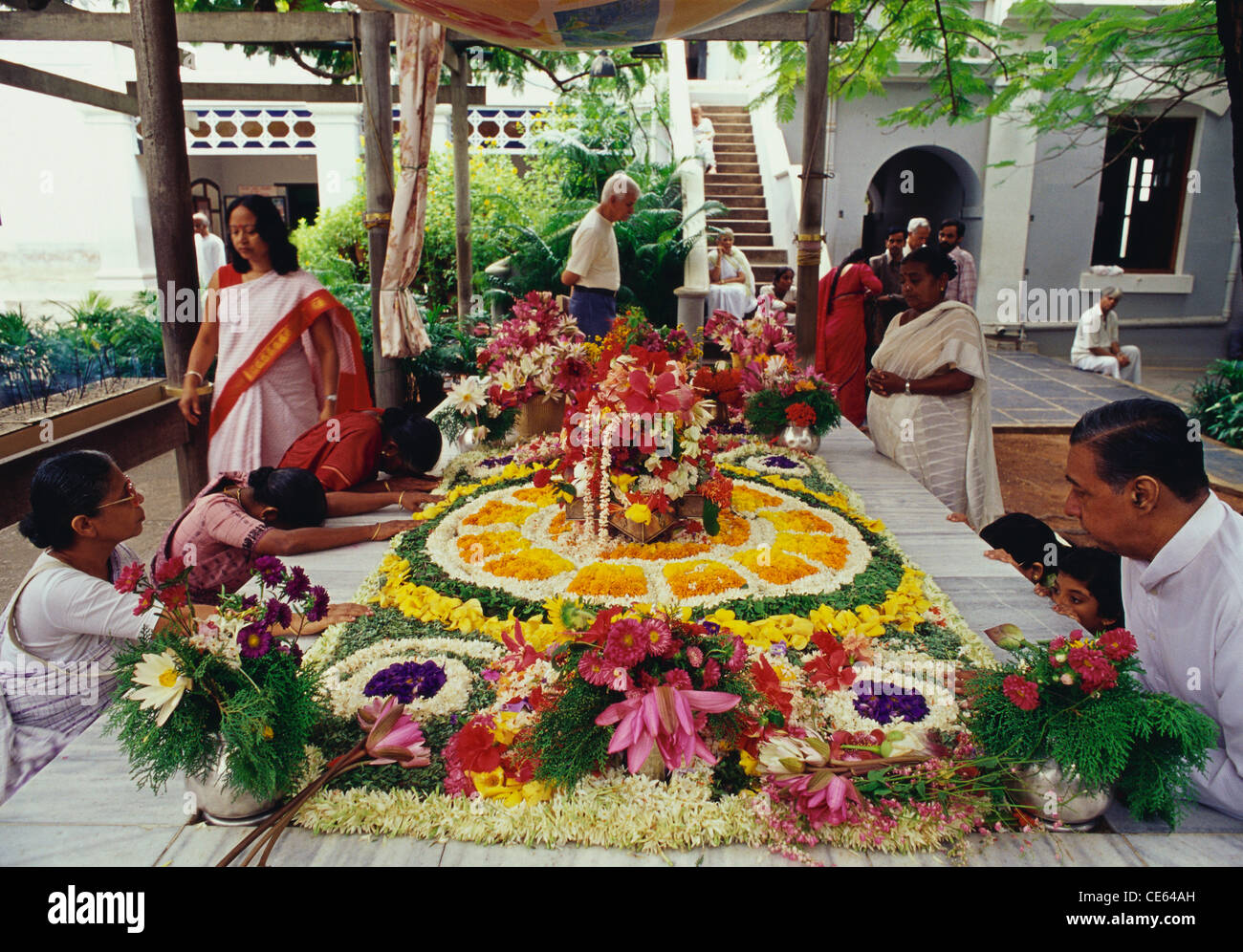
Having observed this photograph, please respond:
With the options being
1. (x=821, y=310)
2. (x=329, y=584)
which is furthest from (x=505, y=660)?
(x=821, y=310)

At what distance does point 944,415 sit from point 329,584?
10.1ft

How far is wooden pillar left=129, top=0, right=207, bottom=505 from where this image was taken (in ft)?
11.0

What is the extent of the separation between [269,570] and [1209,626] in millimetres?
2040

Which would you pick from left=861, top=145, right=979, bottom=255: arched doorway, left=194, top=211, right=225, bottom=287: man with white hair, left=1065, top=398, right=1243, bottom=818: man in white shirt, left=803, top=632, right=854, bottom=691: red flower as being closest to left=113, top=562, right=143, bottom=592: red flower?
left=803, top=632, right=854, bottom=691: red flower

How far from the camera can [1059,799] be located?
73.3 inches

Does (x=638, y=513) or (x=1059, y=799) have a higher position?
(x=638, y=513)

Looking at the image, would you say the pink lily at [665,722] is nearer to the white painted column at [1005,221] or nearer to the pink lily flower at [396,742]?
the pink lily flower at [396,742]

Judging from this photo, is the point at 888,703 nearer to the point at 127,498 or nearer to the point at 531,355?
the point at 127,498

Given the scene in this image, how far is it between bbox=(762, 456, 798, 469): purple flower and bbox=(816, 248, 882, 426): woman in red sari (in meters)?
1.88

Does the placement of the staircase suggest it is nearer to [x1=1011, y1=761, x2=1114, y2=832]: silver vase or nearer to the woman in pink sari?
the woman in pink sari

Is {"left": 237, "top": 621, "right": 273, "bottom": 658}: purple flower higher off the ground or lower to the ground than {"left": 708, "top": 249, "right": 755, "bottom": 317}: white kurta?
lower

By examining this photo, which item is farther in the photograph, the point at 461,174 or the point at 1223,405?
the point at 461,174

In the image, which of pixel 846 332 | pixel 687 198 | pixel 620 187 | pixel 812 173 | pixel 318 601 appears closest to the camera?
pixel 318 601

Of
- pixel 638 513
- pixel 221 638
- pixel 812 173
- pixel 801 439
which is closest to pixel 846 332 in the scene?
pixel 812 173
